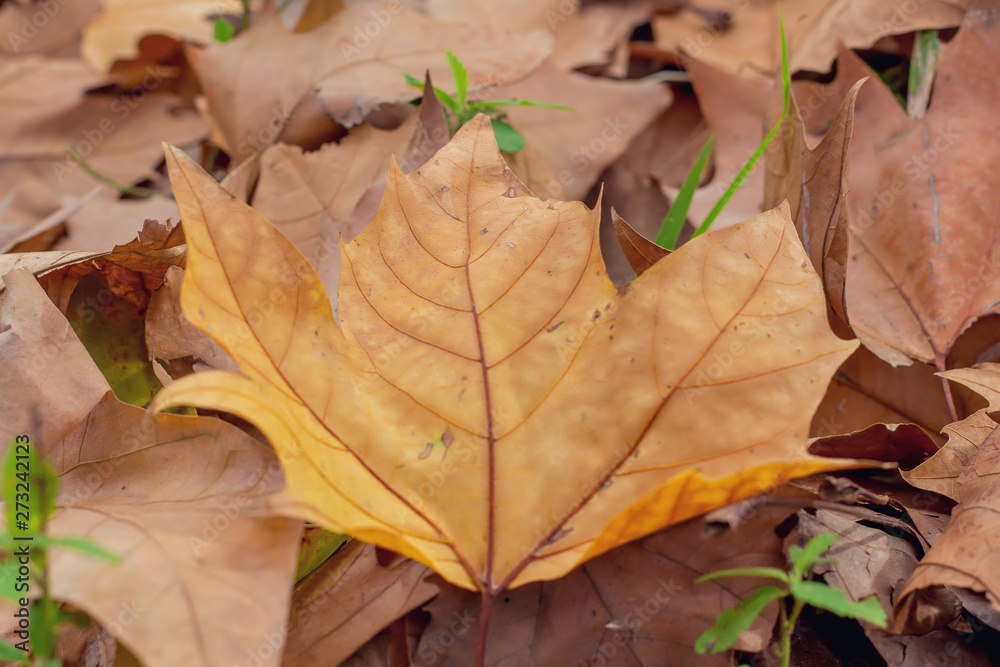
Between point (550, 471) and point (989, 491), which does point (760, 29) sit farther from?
point (550, 471)

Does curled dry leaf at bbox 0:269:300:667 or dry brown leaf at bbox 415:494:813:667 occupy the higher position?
curled dry leaf at bbox 0:269:300:667

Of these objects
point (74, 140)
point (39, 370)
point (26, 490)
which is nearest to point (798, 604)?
point (26, 490)

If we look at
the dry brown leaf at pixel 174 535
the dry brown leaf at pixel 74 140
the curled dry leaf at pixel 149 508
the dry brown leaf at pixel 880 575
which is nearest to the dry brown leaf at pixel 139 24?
the dry brown leaf at pixel 74 140

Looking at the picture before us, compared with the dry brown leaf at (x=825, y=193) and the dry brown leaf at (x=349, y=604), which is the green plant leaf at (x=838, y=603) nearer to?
the dry brown leaf at (x=349, y=604)

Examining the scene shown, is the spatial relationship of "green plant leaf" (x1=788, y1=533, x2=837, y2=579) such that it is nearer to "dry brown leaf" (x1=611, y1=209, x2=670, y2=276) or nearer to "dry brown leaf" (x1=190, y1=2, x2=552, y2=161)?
"dry brown leaf" (x1=611, y1=209, x2=670, y2=276)

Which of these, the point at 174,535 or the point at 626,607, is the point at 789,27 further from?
the point at 174,535

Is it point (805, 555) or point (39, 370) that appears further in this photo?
point (39, 370)

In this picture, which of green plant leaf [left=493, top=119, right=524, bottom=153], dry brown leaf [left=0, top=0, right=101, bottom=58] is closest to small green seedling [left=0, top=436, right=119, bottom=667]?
green plant leaf [left=493, top=119, right=524, bottom=153]
